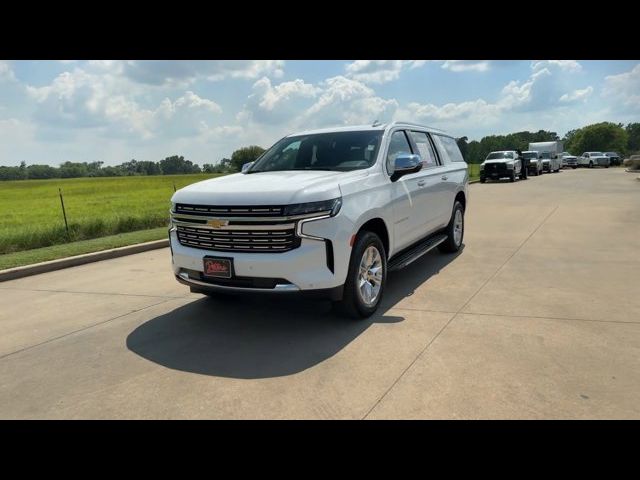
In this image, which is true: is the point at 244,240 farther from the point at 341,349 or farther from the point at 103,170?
the point at 103,170

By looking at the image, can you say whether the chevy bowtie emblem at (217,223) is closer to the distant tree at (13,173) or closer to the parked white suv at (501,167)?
the parked white suv at (501,167)

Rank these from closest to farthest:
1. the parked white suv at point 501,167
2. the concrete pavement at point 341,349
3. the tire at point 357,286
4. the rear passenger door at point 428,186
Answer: the concrete pavement at point 341,349
the tire at point 357,286
the rear passenger door at point 428,186
the parked white suv at point 501,167

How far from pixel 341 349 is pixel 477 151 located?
132 m

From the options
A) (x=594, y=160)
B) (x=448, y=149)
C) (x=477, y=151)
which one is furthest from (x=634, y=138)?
(x=448, y=149)

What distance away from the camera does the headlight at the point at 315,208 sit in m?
4.10

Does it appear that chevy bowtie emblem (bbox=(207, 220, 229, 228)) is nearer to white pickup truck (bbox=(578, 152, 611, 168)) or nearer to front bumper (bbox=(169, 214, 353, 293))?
front bumper (bbox=(169, 214, 353, 293))

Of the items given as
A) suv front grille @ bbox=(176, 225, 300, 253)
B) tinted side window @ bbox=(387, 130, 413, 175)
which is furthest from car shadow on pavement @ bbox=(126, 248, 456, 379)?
tinted side window @ bbox=(387, 130, 413, 175)

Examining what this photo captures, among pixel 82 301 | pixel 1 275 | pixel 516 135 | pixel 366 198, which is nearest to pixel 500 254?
pixel 366 198

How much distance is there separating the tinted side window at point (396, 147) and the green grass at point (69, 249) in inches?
242

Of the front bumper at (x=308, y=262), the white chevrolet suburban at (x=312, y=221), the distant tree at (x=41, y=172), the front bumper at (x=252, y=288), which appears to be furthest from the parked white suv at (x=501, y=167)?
the distant tree at (x=41, y=172)

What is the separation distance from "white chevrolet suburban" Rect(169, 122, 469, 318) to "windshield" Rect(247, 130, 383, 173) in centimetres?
1

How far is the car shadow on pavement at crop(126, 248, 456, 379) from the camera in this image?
388 centimetres

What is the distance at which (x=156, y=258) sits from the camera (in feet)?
28.1
